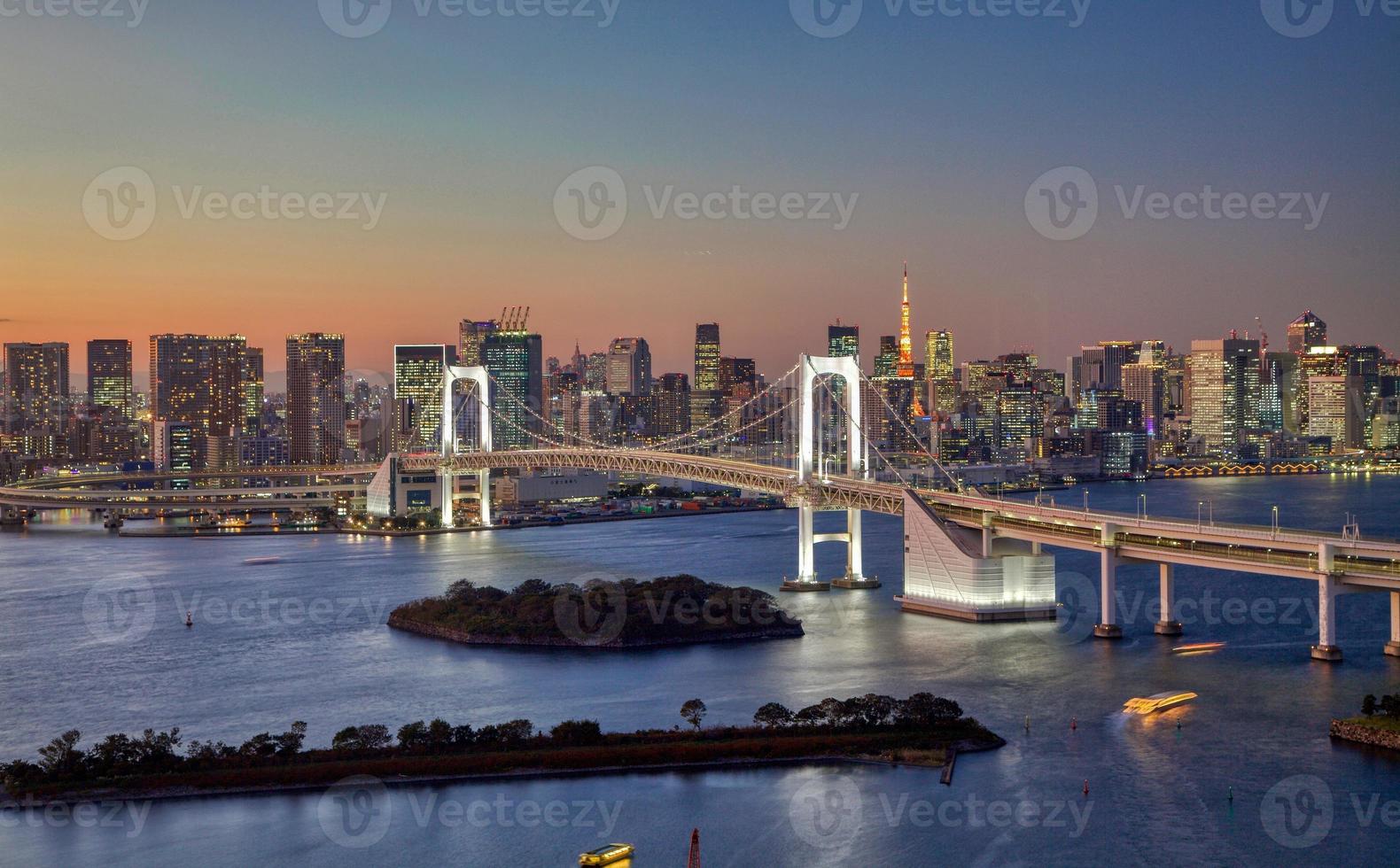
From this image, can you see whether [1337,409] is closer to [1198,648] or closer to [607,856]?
[1198,648]

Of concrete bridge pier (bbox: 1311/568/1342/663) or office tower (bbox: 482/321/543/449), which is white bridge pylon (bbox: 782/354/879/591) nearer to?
concrete bridge pier (bbox: 1311/568/1342/663)

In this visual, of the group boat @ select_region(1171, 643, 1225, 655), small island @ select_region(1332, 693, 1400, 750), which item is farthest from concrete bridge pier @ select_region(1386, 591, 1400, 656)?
small island @ select_region(1332, 693, 1400, 750)

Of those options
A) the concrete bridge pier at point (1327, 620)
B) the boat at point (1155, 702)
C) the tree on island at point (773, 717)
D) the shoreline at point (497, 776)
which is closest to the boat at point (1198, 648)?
the concrete bridge pier at point (1327, 620)

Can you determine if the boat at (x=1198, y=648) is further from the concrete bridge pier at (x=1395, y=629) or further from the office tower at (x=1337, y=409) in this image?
the office tower at (x=1337, y=409)

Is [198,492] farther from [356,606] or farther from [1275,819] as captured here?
[1275,819]

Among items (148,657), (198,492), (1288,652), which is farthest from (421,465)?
(1288,652)

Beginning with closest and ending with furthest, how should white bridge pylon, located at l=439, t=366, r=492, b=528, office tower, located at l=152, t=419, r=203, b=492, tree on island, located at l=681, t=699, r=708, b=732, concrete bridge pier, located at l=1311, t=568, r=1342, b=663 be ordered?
tree on island, located at l=681, t=699, r=708, b=732
concrete bridge pier, located at l=1311, t=568, r=1342, b=663
white bridge pylon, located at l=439, t=366, r=492, b=528
office tower, located at l=152, t=419, r=203, b=492

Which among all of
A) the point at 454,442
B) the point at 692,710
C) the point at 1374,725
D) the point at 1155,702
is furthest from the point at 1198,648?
the point at 454,442
